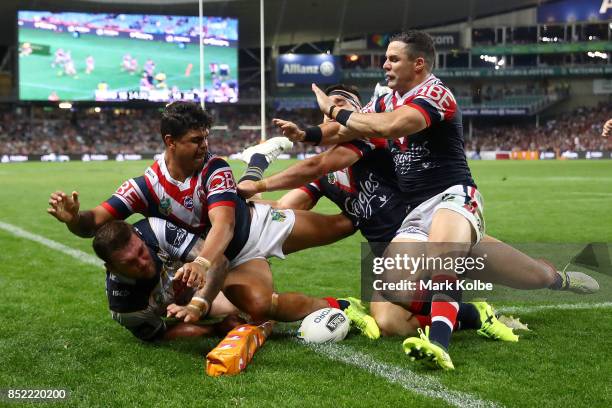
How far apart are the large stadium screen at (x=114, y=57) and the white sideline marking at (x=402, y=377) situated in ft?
144

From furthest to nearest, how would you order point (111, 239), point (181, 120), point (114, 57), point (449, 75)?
1. point (449, 75)
2. point (114, 57)
3. point (181, 120)
4. point (111, 239)

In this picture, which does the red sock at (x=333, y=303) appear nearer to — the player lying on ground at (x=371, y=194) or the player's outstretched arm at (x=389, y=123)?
the player lying on ground at (x=371, y=194)

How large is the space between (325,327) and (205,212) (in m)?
1.14

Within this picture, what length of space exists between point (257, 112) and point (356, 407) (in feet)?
189

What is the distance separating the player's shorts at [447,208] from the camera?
16.0 feet

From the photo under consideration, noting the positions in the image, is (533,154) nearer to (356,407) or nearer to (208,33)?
(208,33)

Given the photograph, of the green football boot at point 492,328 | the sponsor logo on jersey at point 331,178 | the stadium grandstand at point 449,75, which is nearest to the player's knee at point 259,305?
the sponsor logo on jersey at point 331,178

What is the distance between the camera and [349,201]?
5.85m

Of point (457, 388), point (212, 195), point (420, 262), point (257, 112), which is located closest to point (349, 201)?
point (420, 262)

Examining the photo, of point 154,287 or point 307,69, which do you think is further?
point 307,69

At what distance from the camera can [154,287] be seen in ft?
16.1

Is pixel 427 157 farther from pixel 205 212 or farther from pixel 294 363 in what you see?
pixel 294 363

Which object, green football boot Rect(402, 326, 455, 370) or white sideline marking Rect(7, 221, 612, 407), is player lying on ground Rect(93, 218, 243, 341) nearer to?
white sideline marking Rect(7, 221, 612, 407)
